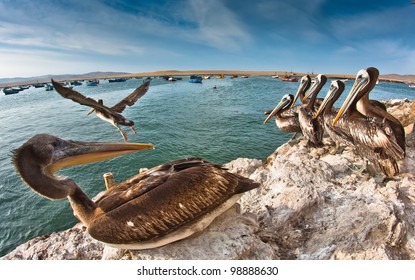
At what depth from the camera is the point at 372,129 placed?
4531 millimetres

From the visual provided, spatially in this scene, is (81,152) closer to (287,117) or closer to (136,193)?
(136,193)

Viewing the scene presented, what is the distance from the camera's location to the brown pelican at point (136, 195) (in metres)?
2.59

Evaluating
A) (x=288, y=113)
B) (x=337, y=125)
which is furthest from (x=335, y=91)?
(x=288, y=113)

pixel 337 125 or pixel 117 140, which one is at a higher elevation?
pixel 337 125

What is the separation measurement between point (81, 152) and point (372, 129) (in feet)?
16.6

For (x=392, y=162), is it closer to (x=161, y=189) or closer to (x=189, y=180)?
(x=189, y=180)

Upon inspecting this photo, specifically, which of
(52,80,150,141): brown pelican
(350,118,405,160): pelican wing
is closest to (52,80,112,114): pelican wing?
(52,80,150,141): brown pelican

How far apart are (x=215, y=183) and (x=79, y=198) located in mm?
1747

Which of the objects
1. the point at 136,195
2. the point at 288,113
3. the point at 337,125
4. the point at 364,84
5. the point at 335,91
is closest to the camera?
the point at 136,195

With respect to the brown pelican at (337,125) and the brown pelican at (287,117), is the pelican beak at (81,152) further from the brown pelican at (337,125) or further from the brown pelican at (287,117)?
the brown pelican at (287,117)

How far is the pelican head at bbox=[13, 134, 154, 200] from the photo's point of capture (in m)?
2.56

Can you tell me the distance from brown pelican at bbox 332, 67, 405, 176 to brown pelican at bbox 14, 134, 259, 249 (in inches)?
115

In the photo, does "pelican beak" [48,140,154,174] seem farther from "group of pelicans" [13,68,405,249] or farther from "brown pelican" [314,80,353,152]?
"brown pelican" [314,80,353,152]

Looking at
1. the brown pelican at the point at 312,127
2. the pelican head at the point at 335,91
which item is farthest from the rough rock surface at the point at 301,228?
the pelican head at the point at 335,91
